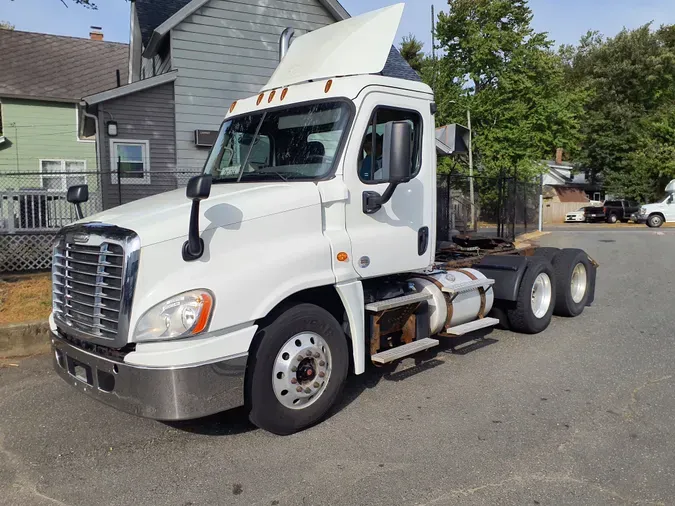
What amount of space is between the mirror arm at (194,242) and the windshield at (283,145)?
3.69ft

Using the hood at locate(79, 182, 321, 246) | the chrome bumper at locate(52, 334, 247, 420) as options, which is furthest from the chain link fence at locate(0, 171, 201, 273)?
the chrome bumper at locate(52, 334, 247, 420)

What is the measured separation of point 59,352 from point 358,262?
237cm

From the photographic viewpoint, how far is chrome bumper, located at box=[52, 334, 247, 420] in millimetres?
3531

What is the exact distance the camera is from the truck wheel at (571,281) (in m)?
7.65

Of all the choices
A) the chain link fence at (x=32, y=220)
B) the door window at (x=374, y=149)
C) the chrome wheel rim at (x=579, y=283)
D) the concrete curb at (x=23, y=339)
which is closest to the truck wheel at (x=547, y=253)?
the chrome wheel rim at (x=579, y=283)

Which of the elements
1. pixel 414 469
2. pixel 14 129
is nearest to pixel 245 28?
pixel 14 129

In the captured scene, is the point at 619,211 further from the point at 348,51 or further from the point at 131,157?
the point at 348,51

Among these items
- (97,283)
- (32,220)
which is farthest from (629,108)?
(97,283)

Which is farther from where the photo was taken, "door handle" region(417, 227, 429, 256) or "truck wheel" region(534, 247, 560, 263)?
"truck wheel" region(534, 247, 560, 263)

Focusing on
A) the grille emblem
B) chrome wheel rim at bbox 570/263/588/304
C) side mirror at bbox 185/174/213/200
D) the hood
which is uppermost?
side mirror at bbox 185/174/213/200

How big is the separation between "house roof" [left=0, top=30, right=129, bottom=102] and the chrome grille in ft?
63.6

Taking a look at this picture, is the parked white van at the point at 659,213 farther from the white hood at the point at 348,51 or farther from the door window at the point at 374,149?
the door window at the point at 374,149

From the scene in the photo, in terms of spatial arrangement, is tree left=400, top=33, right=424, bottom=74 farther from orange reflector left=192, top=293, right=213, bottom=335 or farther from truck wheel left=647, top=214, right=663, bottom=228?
orange reflector left=192, top=293, right=213, bottom=335

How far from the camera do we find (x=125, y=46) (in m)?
24.7
